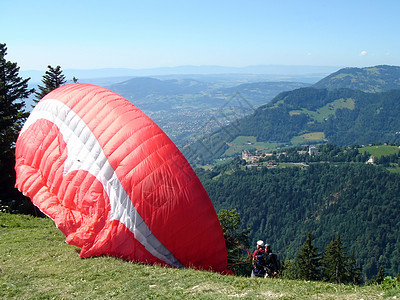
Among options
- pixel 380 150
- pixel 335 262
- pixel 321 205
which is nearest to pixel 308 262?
pixel 335 262

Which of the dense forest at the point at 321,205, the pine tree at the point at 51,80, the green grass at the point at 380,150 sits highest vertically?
the pine tree at the point at 51,80

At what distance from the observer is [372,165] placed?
15050 centimetres

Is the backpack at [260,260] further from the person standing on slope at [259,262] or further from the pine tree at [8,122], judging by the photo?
the pine tree at [8,122]

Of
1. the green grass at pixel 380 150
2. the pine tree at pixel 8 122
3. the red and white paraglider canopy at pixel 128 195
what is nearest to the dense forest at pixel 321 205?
the green grass at pixel 380 150

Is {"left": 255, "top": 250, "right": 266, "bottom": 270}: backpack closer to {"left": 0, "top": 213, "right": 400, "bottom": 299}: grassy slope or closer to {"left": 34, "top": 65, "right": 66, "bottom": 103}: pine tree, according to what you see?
{"left": 0, "top": 213, "right": 400, "bottom": 299}: grassy slope

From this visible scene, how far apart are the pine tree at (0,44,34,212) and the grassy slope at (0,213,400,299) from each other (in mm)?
9949

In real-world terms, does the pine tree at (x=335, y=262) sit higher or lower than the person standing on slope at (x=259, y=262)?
lower

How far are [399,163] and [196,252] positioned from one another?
17041 centimetres

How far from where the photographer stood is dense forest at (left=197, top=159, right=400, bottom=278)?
11256 centimetres

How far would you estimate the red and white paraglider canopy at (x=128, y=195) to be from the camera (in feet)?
33.3

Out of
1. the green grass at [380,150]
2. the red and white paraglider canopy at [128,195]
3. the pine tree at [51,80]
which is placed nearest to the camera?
the red and white paraglider canopy at [128,195]

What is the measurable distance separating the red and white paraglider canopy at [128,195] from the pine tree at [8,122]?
31.4 ft

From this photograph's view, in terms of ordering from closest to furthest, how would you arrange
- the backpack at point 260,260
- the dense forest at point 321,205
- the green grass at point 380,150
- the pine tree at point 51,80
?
the backpack at point 260,260, the pine tree at point 51,80, the dense forest at point 321,205, the green grass at point 380,150

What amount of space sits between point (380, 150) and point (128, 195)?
615 feet
